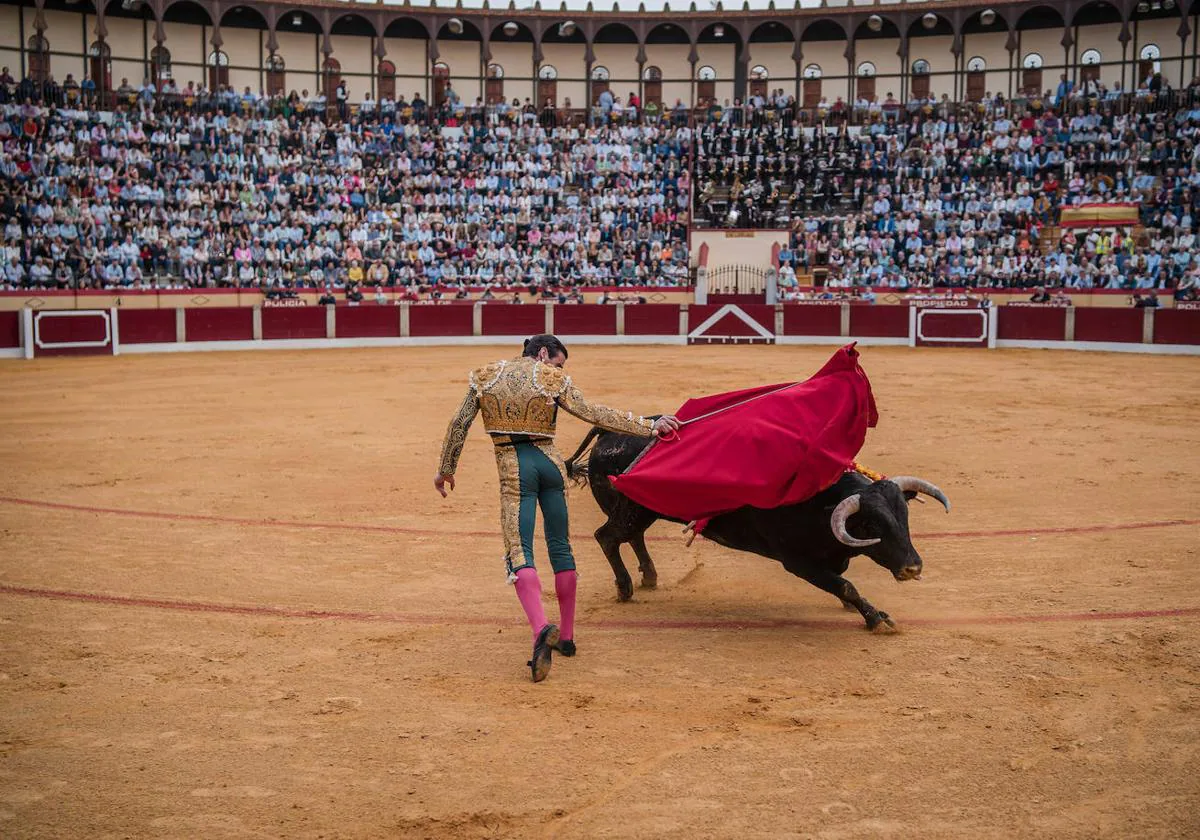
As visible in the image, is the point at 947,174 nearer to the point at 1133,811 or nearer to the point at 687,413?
the point at 687,413

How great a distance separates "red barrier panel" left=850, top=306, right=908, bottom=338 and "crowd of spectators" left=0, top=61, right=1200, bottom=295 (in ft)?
8.73

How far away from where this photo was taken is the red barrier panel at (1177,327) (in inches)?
829

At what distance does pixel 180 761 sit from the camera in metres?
3.85

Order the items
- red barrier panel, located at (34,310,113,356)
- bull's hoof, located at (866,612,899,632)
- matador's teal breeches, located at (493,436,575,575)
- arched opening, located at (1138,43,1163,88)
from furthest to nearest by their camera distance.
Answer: arched opening, located at (1138,43,1163,88) → red barrier panel, located at (34,310,113,356) → bull's hoof, located at (866,612,899,632) → matador's teal breeches, located at (493,436,575,575)

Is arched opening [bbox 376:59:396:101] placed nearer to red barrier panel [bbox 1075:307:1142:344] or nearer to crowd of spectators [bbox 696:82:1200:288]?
crowd of spectators [bbox 696:82:1200:288]

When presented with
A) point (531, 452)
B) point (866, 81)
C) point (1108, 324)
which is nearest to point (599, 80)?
point (866, 81)

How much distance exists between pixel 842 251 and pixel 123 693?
24.9 m

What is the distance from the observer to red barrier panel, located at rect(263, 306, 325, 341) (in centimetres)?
2331

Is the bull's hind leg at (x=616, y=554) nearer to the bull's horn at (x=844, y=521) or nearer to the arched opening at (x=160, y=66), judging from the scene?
the bull's horn at (x=844, y=521)

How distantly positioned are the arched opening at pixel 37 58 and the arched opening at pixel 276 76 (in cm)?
571

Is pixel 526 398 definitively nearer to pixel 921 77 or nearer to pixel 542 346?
pixel 542 346

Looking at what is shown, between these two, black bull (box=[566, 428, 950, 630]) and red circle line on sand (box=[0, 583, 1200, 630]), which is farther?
red circle line on sand (box=[0, 583, 1200, 630])

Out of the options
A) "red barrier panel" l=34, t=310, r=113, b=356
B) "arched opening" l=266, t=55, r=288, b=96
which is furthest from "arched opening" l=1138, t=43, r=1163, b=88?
"red barrier panel" l=34, t=310, r=113, b=356

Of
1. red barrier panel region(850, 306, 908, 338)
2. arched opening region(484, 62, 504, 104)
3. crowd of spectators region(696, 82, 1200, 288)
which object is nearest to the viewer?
red barrier panel region(850, 306, 908, 338)
